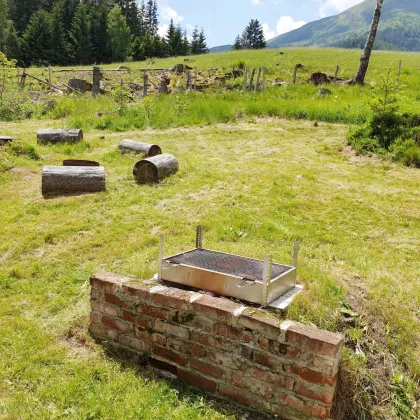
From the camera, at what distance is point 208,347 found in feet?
9.86

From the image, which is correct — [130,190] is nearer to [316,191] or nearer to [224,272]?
[316,191]

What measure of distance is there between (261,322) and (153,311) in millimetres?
868

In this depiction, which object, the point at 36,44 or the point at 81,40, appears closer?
the point at 36,44

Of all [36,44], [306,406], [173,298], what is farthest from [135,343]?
[36,44]

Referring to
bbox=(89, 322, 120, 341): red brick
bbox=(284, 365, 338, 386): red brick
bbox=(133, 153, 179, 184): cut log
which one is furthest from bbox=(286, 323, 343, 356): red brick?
bbox=(133, 153, 179, 184): cut log

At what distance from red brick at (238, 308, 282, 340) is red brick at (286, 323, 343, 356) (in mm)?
87

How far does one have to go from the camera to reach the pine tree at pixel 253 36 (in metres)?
85.5

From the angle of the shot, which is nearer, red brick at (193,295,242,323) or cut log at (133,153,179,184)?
red brick at (193,295,242,323)

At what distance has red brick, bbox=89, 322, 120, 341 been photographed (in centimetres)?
346

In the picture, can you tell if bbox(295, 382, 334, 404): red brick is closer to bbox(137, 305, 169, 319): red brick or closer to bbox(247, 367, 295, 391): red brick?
bbox(247, 367, 295, 391): red brick

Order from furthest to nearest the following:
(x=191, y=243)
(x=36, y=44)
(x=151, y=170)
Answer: (x=36, y=44) → (x=151, y=170) → (x=191, y=243)

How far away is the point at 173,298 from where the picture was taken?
310 centimetres

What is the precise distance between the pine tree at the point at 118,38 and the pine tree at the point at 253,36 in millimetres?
33178

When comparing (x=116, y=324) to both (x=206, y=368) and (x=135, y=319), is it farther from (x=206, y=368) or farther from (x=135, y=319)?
(x=206, y=368)
